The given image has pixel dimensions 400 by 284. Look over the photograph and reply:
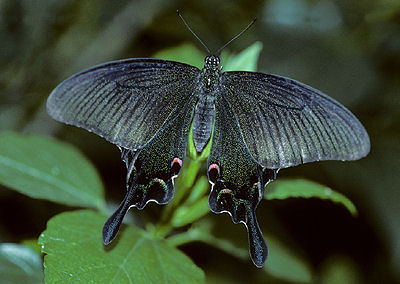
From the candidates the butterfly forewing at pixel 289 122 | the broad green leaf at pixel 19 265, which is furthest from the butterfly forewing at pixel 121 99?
the broad green leaf at pixel 19 265

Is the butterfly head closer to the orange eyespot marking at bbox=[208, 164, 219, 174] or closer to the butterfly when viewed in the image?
the butterfly

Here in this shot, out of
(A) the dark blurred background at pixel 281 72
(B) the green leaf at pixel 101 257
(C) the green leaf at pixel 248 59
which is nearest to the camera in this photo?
(B) the green leaf at pixel 101 257

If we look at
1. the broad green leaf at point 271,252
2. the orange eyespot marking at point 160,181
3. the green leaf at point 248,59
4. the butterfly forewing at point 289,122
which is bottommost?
the broad green leaf at point 271,252

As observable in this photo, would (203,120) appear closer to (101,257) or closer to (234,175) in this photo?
(234,175)

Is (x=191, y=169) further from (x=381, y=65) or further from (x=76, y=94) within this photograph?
(x=381, y=65)

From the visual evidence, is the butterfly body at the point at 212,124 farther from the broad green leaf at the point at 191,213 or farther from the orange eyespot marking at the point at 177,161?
the broad green leaf at the point at 191,213

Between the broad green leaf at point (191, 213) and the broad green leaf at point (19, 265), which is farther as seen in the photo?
the broad green leaf at point (191, 213)

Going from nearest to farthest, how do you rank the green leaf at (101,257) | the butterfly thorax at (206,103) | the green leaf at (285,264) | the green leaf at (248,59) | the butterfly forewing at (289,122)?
the green leaf at (101,257) < the butterfly forewing at (289,122) < the butterfly thorax at (206,103) < the green leaf at (248,59) < the green leaf at (285,264)

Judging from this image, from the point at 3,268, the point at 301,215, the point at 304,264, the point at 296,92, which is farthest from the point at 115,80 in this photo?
the point at 301,215

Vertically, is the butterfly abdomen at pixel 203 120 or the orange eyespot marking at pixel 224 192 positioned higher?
the butterfly abdomen at pixel 203 120
